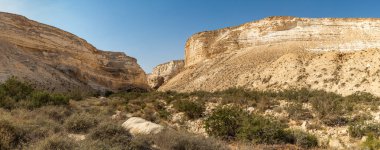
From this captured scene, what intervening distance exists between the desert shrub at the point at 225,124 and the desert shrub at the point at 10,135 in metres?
5.26

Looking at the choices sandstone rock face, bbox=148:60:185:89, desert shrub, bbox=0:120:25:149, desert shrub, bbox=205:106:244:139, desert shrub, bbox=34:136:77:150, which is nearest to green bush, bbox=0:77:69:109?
desert shrub, bbox=0:120:25:149

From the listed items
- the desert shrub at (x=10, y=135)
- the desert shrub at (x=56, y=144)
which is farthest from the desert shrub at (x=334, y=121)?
the desert shrub at (x=10, y=135)

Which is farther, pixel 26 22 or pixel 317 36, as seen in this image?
pixel 317 36

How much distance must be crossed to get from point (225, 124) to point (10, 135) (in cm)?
601

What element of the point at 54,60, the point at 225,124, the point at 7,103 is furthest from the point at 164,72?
the point at 225,124

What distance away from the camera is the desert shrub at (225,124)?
10.4 meters

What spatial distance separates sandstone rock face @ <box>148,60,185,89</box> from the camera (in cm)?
6075

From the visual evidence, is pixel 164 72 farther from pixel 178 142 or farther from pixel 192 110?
pixel 178 142

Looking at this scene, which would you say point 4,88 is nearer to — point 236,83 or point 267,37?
point 236,83

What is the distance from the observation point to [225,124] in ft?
35.6

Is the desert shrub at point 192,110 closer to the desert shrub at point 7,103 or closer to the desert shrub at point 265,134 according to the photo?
the desert shrub at point 265,134

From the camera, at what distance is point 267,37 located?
1598 inches

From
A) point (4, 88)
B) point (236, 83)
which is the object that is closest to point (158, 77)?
point (236, 83)

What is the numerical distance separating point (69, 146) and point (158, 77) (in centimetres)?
5570
